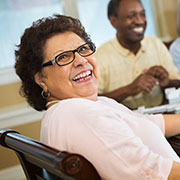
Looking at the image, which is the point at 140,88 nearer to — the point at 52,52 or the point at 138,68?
the point at 138,68

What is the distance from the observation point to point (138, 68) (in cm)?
278

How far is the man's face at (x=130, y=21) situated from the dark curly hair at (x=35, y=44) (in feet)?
4.28

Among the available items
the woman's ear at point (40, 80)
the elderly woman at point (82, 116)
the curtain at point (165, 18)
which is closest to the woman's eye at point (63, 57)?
the elderly woman at point (82, 116)

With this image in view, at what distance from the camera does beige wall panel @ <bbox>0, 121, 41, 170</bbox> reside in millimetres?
3381

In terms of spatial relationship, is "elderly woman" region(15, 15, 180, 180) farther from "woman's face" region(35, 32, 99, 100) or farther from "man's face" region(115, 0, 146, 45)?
"man's face" region(115, 0, 146, 45)

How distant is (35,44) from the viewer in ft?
4.45

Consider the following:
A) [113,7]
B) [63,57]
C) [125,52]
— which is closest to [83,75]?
[63,57]

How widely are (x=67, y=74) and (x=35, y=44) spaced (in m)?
0.16

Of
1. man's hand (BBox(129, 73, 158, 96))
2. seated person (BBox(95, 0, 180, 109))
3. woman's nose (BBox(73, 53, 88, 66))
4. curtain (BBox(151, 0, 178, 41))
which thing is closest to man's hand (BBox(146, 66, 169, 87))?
man's hand (BBox(129, 73, 158, 96))

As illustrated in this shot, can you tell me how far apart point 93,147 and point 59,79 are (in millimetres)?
374

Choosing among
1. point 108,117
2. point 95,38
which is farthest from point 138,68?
point 108,117

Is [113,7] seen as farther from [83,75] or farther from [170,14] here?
[83,75]

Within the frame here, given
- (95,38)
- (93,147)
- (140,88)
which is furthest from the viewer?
(95,38)

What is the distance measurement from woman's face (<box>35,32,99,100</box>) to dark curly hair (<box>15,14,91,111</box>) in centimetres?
2
